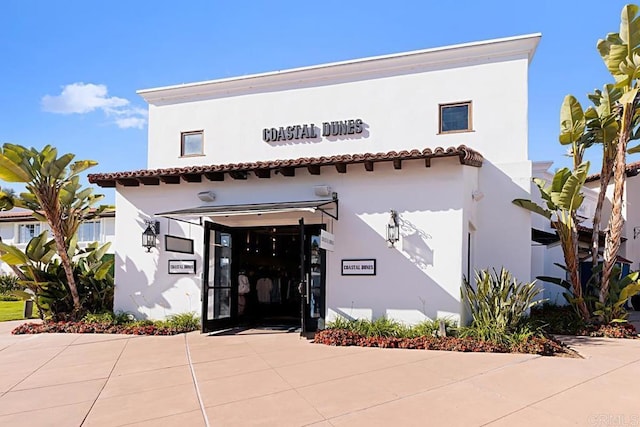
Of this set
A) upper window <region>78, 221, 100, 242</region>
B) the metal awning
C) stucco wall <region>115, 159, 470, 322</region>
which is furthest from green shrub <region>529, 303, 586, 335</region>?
upper window <region>78, 221, 100, 242</region>

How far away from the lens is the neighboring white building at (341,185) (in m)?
11.3

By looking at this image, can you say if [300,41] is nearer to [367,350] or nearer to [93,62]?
[93,62]

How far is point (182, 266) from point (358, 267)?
4.83m

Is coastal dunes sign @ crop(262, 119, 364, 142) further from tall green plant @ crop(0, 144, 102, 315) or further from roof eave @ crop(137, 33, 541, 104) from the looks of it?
tall green plant @ crop(0, 144, 102, 315)

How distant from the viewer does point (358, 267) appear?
1164cm

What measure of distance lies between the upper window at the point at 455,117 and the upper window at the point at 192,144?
291 inches

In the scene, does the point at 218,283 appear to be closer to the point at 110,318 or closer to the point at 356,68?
the point at 110,318

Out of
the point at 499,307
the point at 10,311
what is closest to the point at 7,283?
the point at 10,311

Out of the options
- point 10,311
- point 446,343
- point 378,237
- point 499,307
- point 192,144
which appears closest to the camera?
point 446,343

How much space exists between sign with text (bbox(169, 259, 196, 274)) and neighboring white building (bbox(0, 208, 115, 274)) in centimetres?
1572

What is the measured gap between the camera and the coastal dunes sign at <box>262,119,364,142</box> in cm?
1401

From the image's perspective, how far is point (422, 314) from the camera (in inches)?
437

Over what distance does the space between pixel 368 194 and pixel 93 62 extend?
7624mm

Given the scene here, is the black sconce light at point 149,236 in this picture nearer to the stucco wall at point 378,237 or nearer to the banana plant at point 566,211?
the stucco wall at point 378,237
